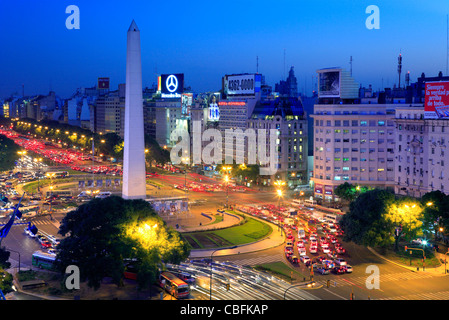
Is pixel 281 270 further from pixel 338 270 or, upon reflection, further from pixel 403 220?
pixel 403 220

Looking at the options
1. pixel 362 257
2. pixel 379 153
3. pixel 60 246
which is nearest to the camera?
pixel 60 246

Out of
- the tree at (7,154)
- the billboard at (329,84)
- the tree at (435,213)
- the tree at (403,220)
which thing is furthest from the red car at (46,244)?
the tree at (7,154)

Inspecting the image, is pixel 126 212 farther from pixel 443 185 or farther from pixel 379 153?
pixel 379 153

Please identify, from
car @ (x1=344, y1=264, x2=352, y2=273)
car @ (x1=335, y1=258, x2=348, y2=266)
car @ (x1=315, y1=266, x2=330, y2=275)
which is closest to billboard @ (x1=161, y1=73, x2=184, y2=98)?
car @ (x1=335, y1=258, x2=348, y2=266)

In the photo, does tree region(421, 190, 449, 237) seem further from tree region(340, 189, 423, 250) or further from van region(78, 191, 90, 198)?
van region(78, 191, 90, 198)

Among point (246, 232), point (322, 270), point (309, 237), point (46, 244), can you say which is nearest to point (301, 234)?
point (309, 237)
